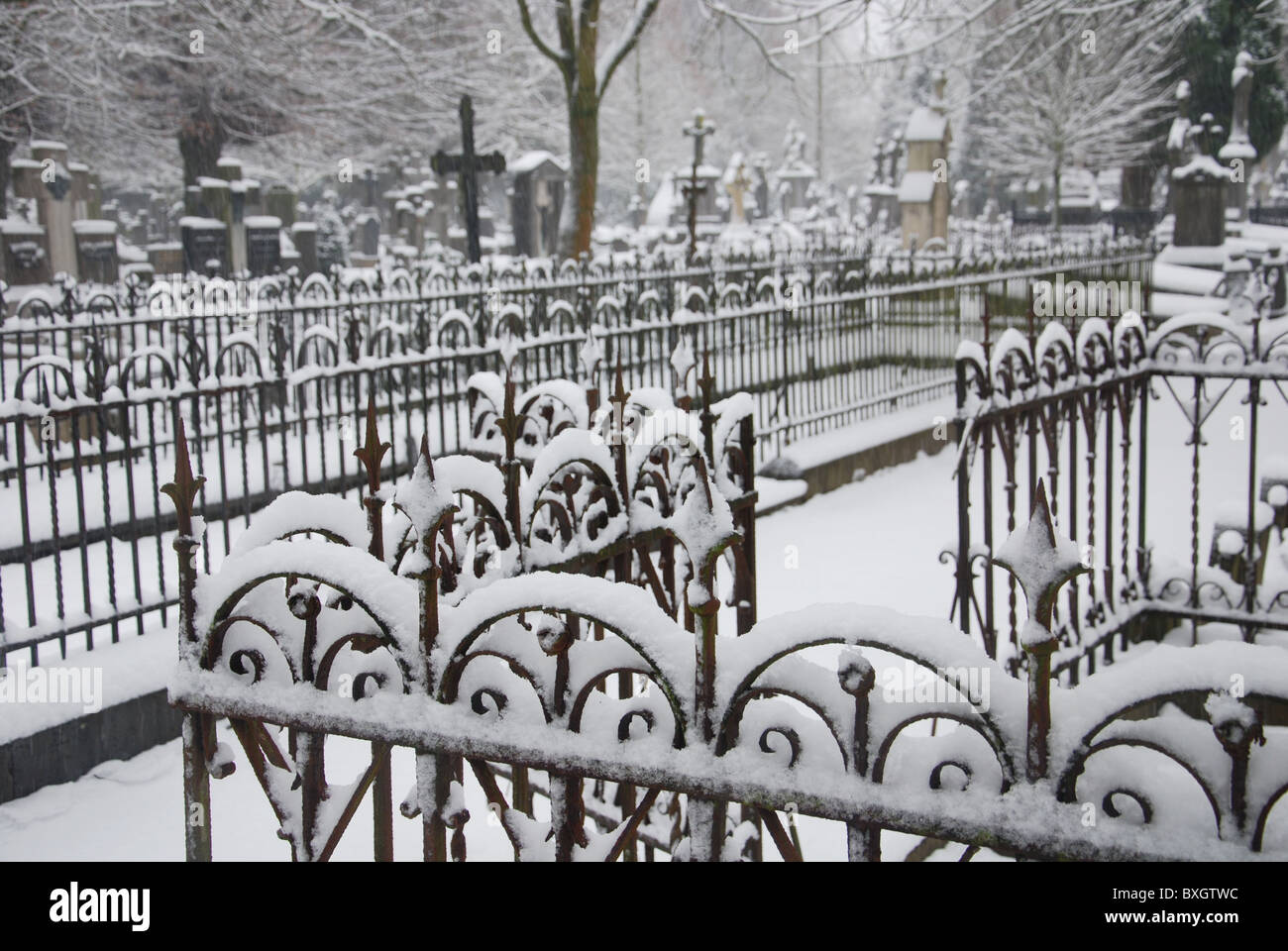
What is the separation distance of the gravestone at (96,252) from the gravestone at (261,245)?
4038 millimetres

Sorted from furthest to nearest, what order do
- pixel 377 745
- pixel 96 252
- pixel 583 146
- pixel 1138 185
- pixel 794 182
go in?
pixel 794 182 < pixel 1138 185 < pixel 96 252 < pixel 583 146 < pixel 377 745

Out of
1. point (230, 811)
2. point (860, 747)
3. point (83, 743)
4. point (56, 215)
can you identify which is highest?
point (56, 215)

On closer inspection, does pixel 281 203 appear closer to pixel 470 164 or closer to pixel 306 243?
pixel 306 243

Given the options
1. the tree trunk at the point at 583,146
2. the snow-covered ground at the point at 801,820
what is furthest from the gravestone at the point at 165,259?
the snow-covered ground at the point at 801,820

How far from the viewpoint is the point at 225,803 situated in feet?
14.9

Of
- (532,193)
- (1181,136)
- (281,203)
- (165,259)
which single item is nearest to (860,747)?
(1181,136)

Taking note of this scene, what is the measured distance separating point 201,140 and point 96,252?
2887 millimetres

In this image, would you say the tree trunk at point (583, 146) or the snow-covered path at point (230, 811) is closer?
the snow-covered path at point (230, 811)

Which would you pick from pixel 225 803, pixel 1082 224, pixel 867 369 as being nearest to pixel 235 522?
pixel 225 803

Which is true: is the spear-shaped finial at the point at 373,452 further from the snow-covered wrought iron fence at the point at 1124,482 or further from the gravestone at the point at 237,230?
the gravestone at the point at 237,230

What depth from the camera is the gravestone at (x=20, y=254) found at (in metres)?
17.9

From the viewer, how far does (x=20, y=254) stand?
1808 centimetres

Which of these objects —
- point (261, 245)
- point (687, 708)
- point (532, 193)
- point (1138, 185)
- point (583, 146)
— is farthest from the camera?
point (1138, 185)

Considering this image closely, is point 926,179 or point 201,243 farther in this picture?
point 926,179
